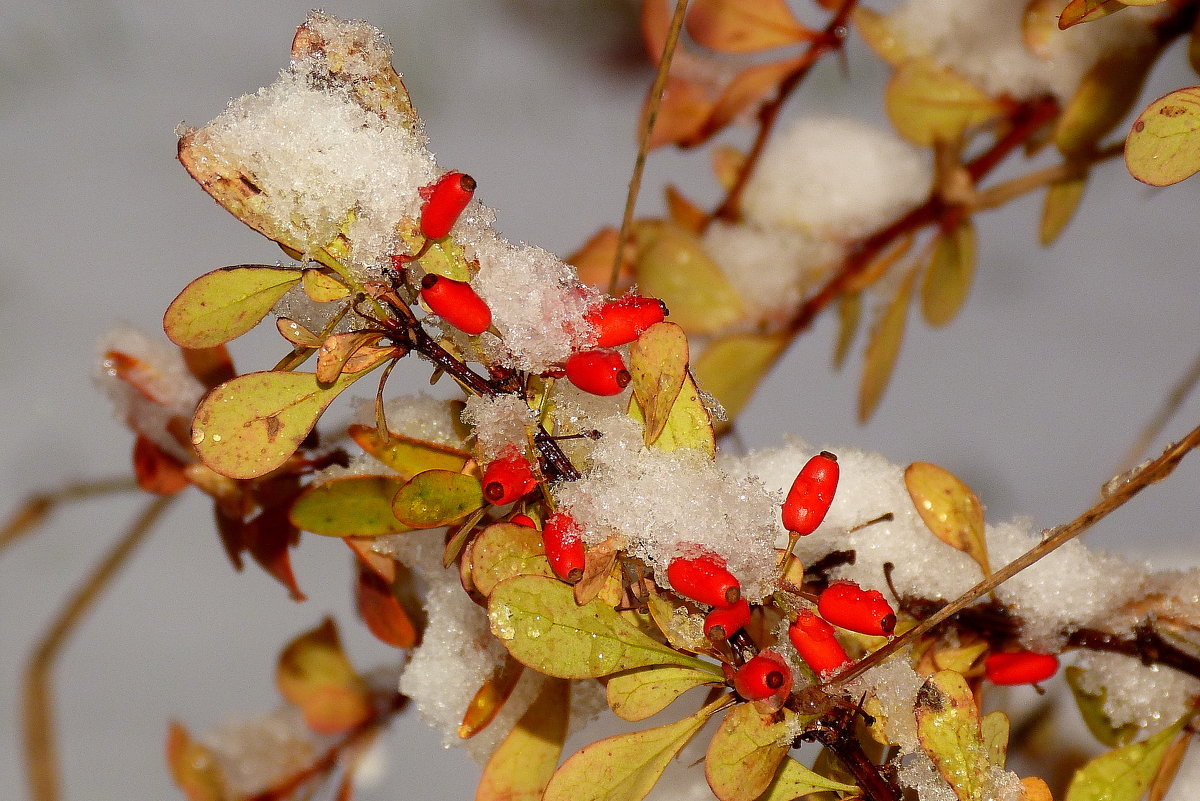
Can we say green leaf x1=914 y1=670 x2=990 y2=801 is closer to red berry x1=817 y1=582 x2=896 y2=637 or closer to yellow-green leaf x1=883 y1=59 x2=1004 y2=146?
red berry x1=817 y1=582 x2=896 y2=637

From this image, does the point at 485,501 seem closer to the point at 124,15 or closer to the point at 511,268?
the point at 511,268

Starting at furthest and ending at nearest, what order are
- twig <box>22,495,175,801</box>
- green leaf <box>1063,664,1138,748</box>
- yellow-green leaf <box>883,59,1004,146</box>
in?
twig <box>22,495,175,801</box> → yellow-green leaf <box>883,59,1004,146</box> → green leaf <box>1063,664,1138,748</box>

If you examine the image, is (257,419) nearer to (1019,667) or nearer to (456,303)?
(456,303)

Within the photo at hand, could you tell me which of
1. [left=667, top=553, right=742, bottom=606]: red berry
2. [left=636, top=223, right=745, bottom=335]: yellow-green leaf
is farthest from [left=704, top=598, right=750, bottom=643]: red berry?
[left=636, top=223, right=745, bottom=335]: yellow-green leaf

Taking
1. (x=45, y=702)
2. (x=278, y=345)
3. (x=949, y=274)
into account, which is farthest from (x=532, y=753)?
(x=278, y=345)

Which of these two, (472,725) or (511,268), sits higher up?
(511,268)

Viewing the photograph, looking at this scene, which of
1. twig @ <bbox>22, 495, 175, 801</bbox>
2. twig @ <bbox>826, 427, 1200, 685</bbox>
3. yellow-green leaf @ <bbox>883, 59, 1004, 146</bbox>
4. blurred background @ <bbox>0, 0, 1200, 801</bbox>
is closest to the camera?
twig @ <bbox>826, 427, 1200, 685</bbox>

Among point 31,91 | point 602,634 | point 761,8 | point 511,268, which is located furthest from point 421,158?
point 31,91
